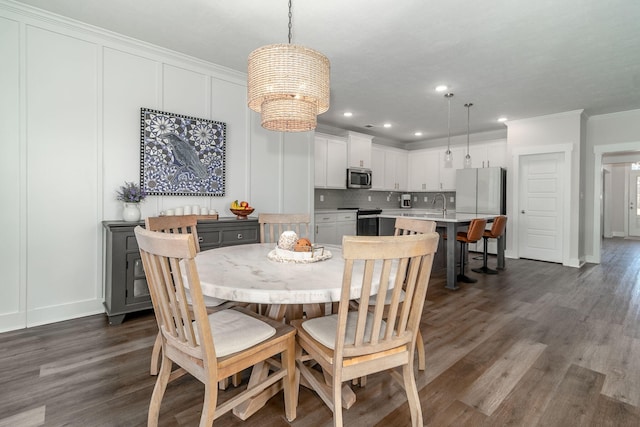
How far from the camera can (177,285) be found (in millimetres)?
1147

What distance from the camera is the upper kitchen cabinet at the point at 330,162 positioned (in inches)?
225

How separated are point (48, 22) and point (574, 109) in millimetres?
6762

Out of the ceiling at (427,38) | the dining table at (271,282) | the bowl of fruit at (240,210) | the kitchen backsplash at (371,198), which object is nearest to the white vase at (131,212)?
the bowl of fruit at (240,210)

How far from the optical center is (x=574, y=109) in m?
4.88

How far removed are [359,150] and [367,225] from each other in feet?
5.18

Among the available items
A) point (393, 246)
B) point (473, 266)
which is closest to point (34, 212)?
point (393, 246)

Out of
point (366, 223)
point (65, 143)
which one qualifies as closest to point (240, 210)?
point (65, 143)

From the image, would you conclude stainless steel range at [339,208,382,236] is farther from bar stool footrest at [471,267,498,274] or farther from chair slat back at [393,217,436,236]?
chair slat back at [393,217,436,236]

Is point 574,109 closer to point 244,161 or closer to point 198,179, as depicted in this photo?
point 244,161

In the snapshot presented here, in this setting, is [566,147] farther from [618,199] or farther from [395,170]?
[618,199]

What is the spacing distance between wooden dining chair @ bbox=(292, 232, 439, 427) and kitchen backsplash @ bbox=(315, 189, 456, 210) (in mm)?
4845

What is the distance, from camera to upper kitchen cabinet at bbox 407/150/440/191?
23.6ft

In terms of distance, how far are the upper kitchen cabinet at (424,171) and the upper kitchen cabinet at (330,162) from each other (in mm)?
2343

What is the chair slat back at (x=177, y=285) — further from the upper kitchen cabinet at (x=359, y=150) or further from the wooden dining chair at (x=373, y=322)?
the upper kitchen cabinet at (x=359, y=150)
